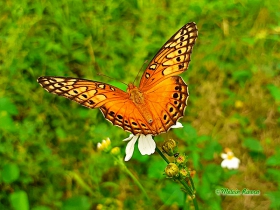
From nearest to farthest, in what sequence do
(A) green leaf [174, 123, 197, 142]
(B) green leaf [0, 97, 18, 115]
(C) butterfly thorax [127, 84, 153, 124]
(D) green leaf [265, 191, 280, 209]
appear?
(C) butterfly thorax [127, 84, 153, 124]
(D) green leaf [265, 191, 280, 209]
(A) green leaf [174, 123, 197, 142]
(B) green leaf [0, 97, 18, 115]

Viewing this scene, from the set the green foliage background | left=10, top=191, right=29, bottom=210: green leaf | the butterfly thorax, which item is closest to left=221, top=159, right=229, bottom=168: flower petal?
the green foliage background

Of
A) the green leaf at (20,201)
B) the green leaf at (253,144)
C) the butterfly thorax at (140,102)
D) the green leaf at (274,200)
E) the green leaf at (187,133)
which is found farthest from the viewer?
the green leaf at (253,144)

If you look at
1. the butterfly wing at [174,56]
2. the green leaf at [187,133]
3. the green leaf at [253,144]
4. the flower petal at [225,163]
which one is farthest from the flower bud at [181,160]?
the green leaf at [253,144]

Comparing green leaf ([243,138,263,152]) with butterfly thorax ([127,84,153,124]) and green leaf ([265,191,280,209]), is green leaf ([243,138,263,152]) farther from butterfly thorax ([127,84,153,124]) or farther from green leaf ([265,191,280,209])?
butterfly thorax ([127,84,153,124])

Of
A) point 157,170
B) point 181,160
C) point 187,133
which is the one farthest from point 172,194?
point 181,160

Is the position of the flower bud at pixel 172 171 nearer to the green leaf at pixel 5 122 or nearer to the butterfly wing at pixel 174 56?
the butterfly wing at pixel 174 56

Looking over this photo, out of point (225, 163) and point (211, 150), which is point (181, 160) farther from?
point (225, 163)

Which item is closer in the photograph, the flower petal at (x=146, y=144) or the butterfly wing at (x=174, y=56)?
the flower petal at (x=146, y=144)
